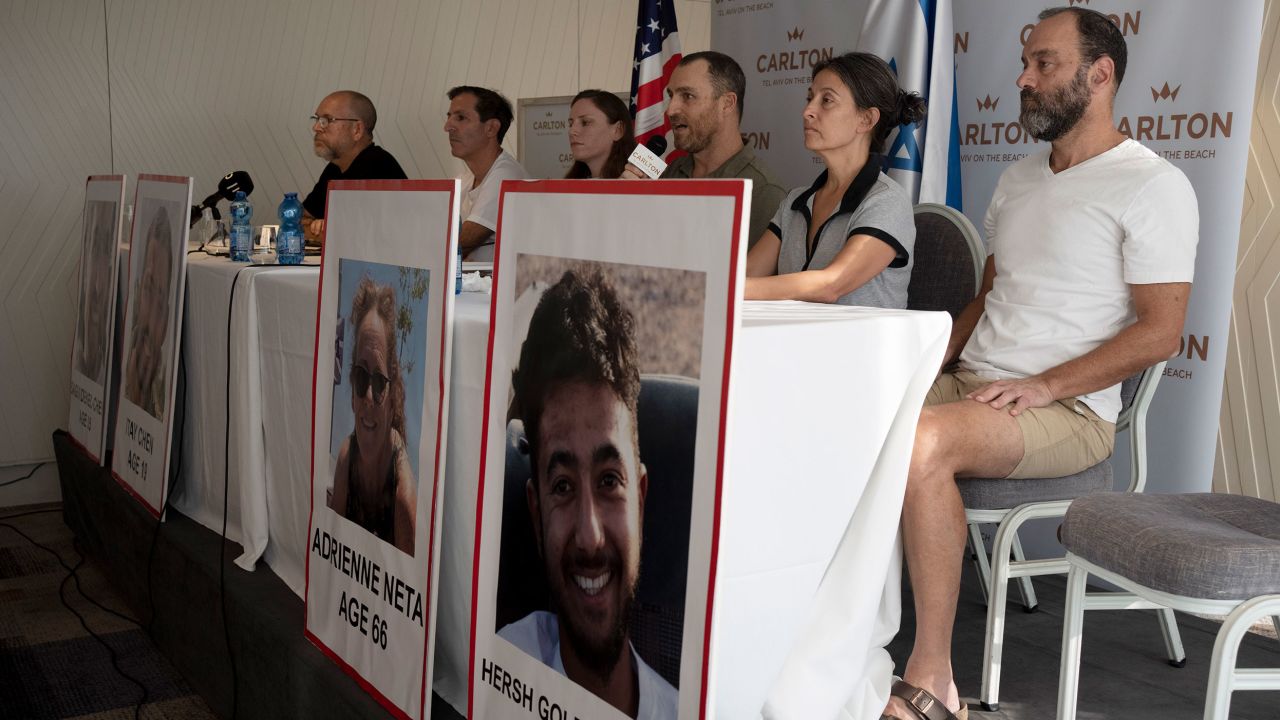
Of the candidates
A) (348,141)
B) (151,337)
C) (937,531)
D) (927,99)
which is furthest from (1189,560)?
(348,141)

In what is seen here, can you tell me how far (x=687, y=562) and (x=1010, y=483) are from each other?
40.6 inches

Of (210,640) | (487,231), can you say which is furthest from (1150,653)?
(487,231)

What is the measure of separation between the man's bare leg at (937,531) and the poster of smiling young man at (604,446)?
0.69 m

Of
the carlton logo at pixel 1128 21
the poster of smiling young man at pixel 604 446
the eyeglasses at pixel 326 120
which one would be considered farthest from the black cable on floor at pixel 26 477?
the carlton logo at pixel 1128 21

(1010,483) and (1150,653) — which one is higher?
(1010,483)

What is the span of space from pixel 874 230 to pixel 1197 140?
96 cm

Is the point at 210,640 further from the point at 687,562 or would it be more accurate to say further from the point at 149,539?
the point at 687,562

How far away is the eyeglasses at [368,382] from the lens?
1.73 meters

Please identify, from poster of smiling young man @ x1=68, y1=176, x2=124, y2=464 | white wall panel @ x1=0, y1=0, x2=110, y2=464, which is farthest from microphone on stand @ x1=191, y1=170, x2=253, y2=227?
white wall panel @ x1=0, y1=0, x2=110, y2=464

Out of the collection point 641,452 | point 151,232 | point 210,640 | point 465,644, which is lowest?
point 210,640

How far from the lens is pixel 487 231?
148 inches

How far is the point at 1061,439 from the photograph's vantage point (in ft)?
6.62

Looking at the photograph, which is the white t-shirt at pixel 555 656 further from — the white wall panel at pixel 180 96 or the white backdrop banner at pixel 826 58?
the white wall panel at pixel 180 96

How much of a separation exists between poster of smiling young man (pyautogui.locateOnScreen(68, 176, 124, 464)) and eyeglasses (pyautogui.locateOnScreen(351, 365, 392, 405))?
1.78 meters
